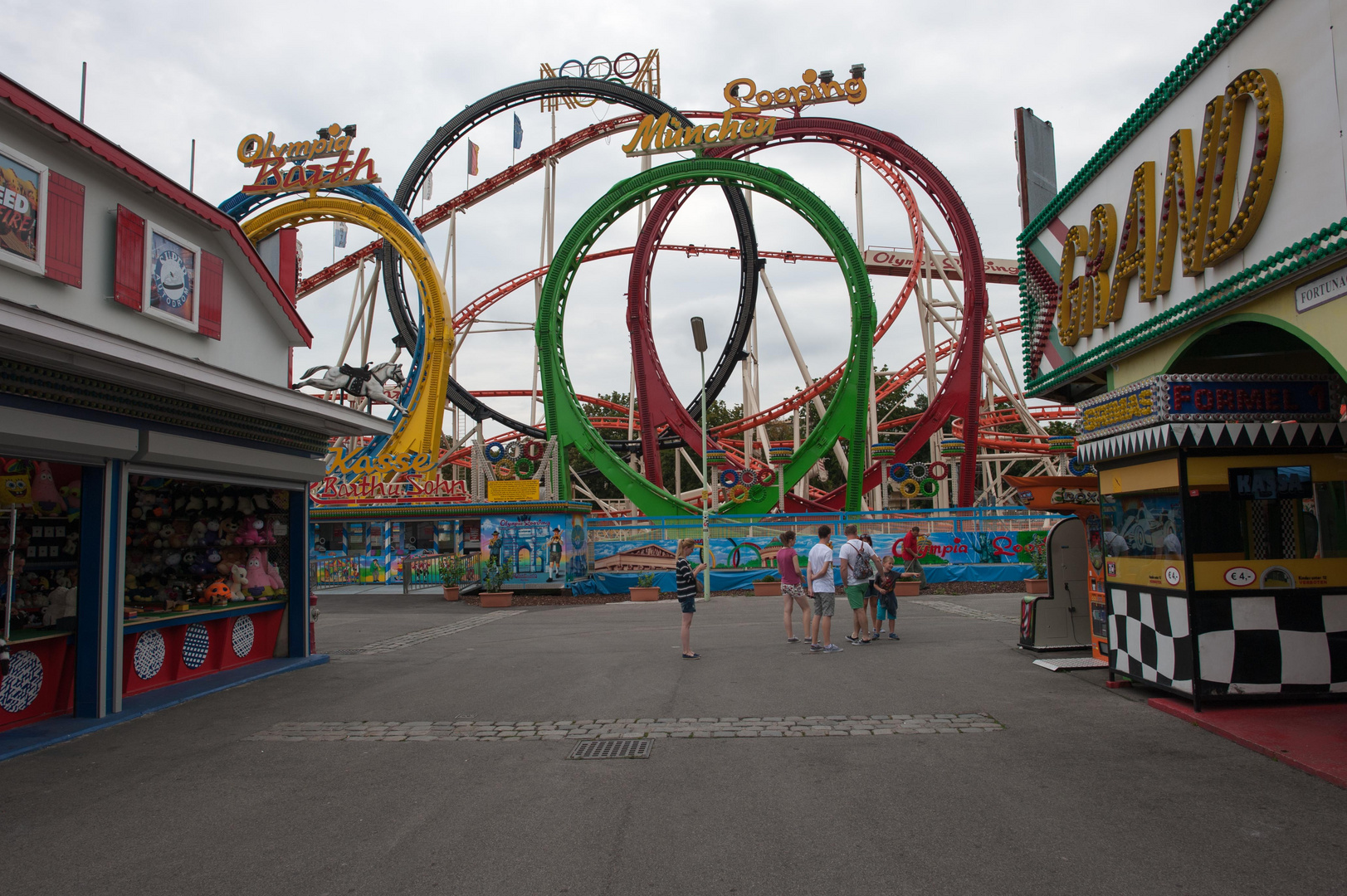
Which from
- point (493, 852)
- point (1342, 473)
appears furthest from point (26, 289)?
point (1342, 473)

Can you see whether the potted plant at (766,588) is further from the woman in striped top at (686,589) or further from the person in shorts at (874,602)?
the woman in striped top at (686,589)

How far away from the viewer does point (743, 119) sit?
75.4 ft

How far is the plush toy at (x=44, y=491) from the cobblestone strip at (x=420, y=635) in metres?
4.10

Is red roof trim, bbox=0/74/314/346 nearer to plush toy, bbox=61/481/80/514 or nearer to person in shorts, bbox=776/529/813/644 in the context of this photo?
plush toy, bbox=61/481/80/514

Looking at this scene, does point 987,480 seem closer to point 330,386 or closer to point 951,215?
point 951,215

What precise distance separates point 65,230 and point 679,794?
7.14 m

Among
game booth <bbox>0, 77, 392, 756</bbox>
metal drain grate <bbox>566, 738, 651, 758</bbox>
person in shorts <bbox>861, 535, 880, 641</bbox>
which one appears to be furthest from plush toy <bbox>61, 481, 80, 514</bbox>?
person in shorts <bbox>861, 535, 880, 641</bbox>

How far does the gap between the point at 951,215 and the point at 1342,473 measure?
60.4 feet

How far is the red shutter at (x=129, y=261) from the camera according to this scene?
7965 millimetres

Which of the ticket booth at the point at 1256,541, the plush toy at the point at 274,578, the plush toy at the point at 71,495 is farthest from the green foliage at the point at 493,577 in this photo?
the ticket booth at the point at 1256,541

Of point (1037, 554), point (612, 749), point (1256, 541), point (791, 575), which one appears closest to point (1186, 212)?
point (1256, 541)

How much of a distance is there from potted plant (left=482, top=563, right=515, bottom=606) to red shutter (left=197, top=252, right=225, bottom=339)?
30.4 feet

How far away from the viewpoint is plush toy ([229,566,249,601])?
9.27 metres

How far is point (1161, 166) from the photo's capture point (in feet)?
20.7
